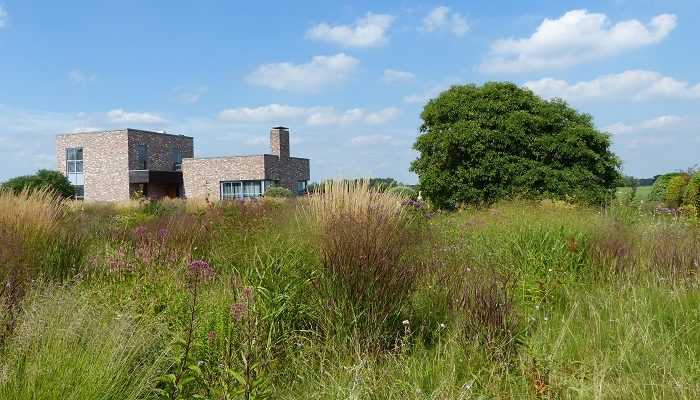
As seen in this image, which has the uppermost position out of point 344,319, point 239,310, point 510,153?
point 510,153

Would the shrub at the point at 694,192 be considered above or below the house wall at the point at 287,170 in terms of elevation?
below

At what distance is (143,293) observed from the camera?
4.38 metres

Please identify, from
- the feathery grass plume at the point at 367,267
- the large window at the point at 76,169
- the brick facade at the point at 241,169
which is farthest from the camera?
the large window at the point at 76,169

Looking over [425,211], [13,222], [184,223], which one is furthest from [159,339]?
[425,211]

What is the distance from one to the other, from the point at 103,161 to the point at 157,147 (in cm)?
342

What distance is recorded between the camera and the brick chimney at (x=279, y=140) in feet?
110

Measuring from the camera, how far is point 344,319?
3486 mm

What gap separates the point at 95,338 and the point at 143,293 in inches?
64.1

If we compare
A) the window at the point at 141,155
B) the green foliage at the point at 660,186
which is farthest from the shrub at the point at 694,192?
the window at the point at 141,155

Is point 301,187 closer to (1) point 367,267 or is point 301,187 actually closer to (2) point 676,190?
(2) point 676,190

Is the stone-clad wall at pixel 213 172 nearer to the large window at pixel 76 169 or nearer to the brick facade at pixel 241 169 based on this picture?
the brick facade at pixel 241 169

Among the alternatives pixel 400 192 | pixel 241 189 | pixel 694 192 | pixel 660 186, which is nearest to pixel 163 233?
pixel 400 192

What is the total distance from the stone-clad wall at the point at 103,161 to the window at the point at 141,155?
33.3 inches

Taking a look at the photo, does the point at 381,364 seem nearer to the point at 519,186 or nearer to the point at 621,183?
the point at 519,186
